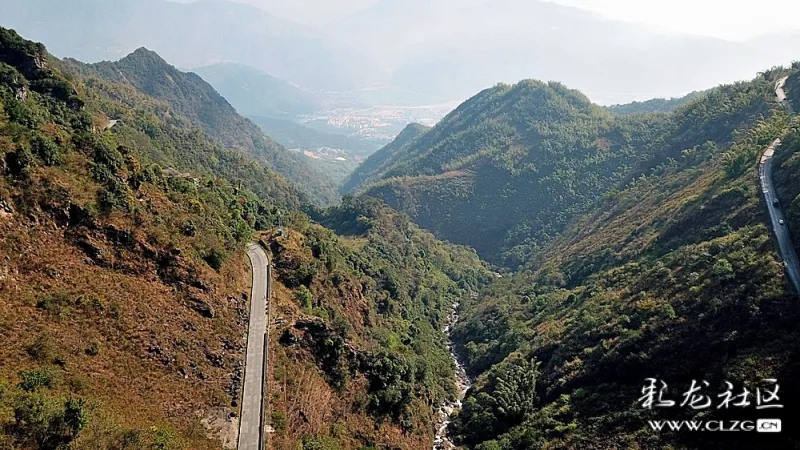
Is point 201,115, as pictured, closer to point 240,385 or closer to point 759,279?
point 240,385

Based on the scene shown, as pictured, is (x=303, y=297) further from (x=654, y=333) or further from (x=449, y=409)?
(x=654, y=333)

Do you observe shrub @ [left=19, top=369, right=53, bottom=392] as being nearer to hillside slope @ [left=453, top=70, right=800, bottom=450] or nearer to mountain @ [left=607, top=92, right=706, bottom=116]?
hillside slope @ [left=453, top=70, right=800, bottom=450]

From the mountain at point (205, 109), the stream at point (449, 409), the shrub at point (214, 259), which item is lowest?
the stream at point (449, 409)

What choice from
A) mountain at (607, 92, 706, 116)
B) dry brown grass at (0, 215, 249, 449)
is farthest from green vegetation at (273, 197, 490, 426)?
mountain at (607, 92, 706, 116)

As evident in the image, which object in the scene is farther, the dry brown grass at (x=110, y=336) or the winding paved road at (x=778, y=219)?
the winding paved road at (x=778, y=219)

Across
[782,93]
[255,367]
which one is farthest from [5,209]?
[782,93]

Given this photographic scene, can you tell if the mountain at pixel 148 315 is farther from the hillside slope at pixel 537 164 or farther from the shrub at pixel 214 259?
the hillside slope at pixel 537 164

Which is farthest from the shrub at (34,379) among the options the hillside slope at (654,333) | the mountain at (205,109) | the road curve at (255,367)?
the mountain at (205,109)

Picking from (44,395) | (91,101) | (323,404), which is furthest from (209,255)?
(91,101)

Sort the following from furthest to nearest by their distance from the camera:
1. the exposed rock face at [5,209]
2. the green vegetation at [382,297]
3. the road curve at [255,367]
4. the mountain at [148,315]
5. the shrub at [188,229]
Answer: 1. the green vegetation at [382,297]
2. the shrub at [188,229]
3. the road curve at [255,367]
4. the exposed rock face at [5,209]
5. the mountain at [148,315]
